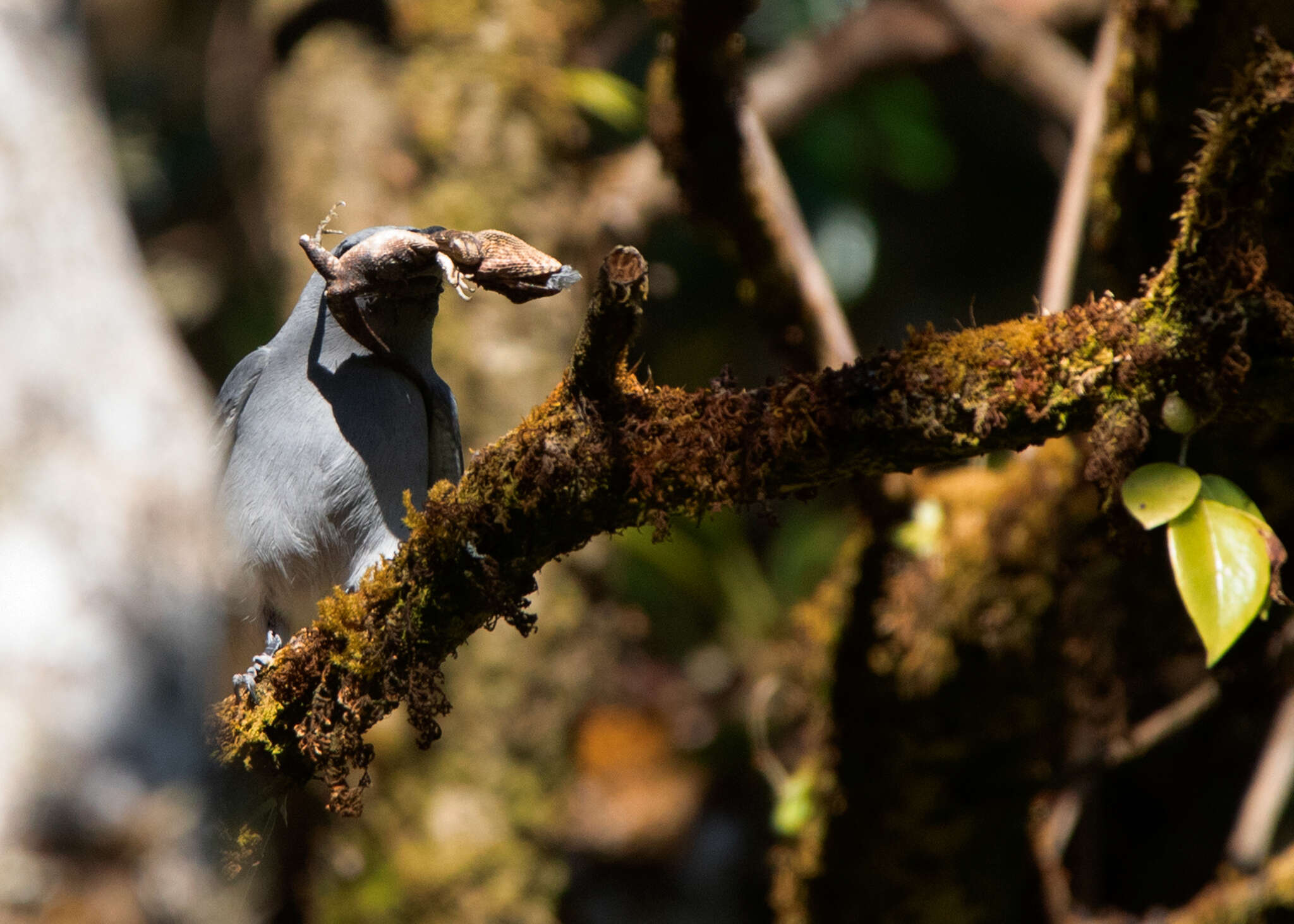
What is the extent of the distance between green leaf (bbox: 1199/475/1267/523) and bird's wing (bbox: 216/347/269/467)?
6.98 feet

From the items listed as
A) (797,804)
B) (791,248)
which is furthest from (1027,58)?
(797,804)

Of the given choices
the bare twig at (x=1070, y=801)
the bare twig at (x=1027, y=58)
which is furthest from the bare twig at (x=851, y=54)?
the bare twig at (x=1070, y=801)

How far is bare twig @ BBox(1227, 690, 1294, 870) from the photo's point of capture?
12.6ft

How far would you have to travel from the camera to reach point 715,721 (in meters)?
6.66

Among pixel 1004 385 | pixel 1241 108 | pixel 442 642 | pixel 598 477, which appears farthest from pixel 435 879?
pixel 1241 108

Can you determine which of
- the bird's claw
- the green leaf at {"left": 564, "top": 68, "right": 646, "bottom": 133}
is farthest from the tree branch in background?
the bird's claw

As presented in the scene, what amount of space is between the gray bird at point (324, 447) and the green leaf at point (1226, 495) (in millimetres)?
1600

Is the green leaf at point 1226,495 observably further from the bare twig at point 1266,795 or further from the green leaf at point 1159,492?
the bare twig at point 1266,795

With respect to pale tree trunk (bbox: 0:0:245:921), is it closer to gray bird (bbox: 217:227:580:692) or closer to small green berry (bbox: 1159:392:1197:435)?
gray bird (bbox: 217:227:580:692)

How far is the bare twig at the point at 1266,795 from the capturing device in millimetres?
3838

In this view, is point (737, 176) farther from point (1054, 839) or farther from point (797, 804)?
point (1054, 839)

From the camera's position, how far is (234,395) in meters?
2.90

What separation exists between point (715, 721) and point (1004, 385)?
5074 millimetres

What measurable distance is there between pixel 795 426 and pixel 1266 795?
3.02 metres
